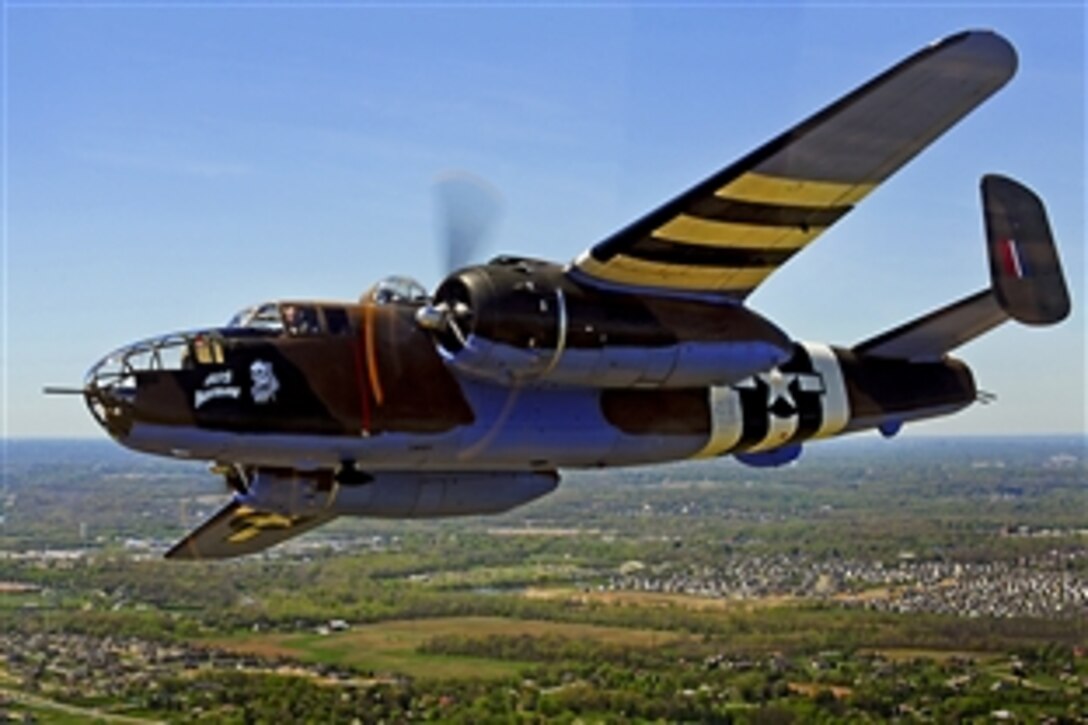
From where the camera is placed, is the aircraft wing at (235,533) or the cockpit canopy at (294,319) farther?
the aircraft wing at (235,533)

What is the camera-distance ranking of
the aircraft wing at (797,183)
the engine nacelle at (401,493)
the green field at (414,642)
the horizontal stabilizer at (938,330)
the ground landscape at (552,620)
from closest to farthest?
the aircraft wing at (797,183)
the engine nacelle at (401,493)
the horizontal stabilizer at (938,330)
the ground landscape at (552,620)
the green field at (414,642)

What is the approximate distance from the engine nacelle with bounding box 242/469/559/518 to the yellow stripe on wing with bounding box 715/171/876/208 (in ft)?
11.4

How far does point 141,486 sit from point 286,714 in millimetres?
24490

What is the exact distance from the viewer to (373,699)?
84.4 feet

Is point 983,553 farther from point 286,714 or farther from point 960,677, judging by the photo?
point 286,714

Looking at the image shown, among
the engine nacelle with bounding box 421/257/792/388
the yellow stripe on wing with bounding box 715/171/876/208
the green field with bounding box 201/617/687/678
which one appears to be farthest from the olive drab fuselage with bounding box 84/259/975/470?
the green field with bounding box 201/617/687/678

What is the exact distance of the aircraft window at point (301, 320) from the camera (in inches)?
412

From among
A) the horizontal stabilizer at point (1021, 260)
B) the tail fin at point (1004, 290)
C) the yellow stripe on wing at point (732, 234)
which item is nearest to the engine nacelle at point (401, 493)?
the yellow stripe on wing at point (732, 234)

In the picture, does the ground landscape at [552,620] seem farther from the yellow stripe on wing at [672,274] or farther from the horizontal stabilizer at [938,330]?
the horizontal stabilizer at [938,330]

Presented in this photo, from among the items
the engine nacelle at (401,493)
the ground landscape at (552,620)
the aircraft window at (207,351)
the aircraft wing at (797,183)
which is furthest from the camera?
the ground landscape at (552,620)

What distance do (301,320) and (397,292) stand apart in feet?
2.90

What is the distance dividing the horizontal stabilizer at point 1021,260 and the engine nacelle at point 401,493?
189 inches

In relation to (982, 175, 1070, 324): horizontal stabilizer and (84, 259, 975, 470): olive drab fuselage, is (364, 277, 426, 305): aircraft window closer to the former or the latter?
(84, 259, 975, 470): olive drab fuselage

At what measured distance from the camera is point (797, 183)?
10117mm
